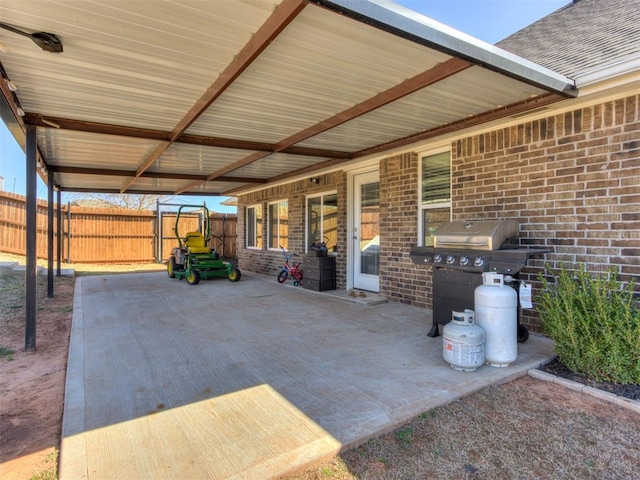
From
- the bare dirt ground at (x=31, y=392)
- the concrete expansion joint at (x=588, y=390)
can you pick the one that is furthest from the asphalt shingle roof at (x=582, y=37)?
the bare dirt ground at (x=31, y=392)

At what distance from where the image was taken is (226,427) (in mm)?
2291

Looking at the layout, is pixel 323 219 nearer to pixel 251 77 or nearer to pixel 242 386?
pixel 251 77

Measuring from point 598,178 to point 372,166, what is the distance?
12.2 ft

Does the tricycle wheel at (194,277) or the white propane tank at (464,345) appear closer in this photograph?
the white propane tank at (464,345)

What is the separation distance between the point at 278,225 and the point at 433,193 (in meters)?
5.46

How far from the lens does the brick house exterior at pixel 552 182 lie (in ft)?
11.5

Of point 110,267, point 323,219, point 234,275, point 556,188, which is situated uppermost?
point 556,188

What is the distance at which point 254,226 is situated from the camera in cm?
1167

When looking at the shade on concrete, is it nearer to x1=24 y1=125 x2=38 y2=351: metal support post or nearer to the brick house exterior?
x1=24 y1=125 x2=38 y2=351: metal support post

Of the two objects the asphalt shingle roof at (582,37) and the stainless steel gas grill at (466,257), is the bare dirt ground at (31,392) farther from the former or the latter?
the asphalt shingle roof at (582,37)

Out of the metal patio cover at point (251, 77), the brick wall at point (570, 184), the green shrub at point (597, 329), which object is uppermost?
the metal patio cover at point (251, 77)

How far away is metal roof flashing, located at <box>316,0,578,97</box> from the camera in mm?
2165

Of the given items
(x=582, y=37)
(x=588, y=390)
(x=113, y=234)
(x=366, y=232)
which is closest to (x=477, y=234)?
(x=588, y=390)

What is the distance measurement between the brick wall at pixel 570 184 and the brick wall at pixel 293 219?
3.07 metres
